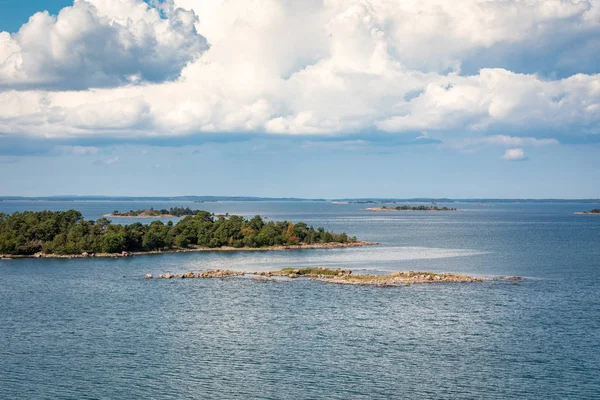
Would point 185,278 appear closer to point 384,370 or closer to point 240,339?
point 240,339

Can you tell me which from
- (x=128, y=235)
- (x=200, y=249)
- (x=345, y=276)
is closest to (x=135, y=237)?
(x=128, y=235)

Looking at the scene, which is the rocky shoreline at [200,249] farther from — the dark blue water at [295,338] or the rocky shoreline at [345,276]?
the rocky shoreline at [345,276]

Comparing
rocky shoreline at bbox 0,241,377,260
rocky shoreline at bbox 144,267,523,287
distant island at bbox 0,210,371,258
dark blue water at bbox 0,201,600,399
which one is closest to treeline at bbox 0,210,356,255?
Answer: distant island at bbox 0,210,371,258

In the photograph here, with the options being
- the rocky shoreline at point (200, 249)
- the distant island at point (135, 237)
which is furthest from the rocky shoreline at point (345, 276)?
the distant island at point (135, 237)

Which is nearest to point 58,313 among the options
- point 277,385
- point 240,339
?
point 240,339

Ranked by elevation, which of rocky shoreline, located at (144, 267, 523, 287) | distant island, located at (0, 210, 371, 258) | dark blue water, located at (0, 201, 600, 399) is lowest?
dark blue water, located at (0, 201, 600, 399)

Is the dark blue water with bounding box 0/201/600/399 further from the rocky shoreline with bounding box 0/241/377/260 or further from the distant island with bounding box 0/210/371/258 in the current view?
the distant island with bounding box 0/210/371/258
